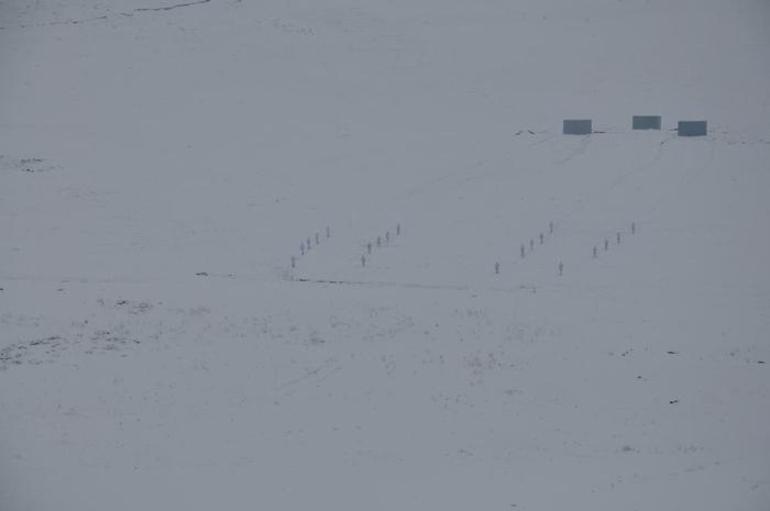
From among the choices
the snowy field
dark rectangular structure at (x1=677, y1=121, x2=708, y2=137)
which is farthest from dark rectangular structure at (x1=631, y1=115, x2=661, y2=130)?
dark rectangular structure at (x1=677, y1=121, x2=708, y2=137)

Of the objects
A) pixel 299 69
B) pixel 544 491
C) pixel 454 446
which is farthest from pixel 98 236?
pixel 299 69

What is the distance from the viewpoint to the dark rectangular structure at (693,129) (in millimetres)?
44188

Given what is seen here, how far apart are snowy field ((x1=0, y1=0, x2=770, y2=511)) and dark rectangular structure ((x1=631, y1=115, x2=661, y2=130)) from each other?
1.06 m

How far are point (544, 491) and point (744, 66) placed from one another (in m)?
55.9

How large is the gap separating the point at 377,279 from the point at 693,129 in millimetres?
27232

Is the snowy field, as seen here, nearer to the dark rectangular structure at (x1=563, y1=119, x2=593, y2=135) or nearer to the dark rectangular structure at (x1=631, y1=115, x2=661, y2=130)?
the dark rectangular structure at (x1=631, y1=115, x2=661, y2=130)

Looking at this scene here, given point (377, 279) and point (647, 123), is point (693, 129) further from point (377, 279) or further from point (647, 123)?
point (377, 279)

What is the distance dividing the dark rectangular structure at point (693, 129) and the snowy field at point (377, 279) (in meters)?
1.25

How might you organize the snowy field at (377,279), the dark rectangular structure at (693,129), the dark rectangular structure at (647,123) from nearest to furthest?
the snowy field at (377,279)
the dark rectangular structure at (693,129)
the dark rectangular structure at (647,123)

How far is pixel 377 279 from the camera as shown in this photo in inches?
944

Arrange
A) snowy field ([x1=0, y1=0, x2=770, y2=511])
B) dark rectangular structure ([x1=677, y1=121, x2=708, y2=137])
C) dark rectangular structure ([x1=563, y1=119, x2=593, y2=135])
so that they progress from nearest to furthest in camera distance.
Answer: snowy field ([x1=0, y1=0, x2=770, y2=511])
dark rectangular structure ([x1=677, y1=121, x2=708, y2=137])
dark rectangular structure ([x1=563, y1=119, x2=593, y2=135])

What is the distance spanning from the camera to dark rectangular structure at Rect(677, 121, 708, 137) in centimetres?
4419

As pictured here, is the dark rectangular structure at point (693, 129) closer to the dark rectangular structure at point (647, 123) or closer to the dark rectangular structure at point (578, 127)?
the dark rectangular structure at point (647, 123)

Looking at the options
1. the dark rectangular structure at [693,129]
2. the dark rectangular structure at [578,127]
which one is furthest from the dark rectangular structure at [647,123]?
the dark rectangular structure at [578,127]
